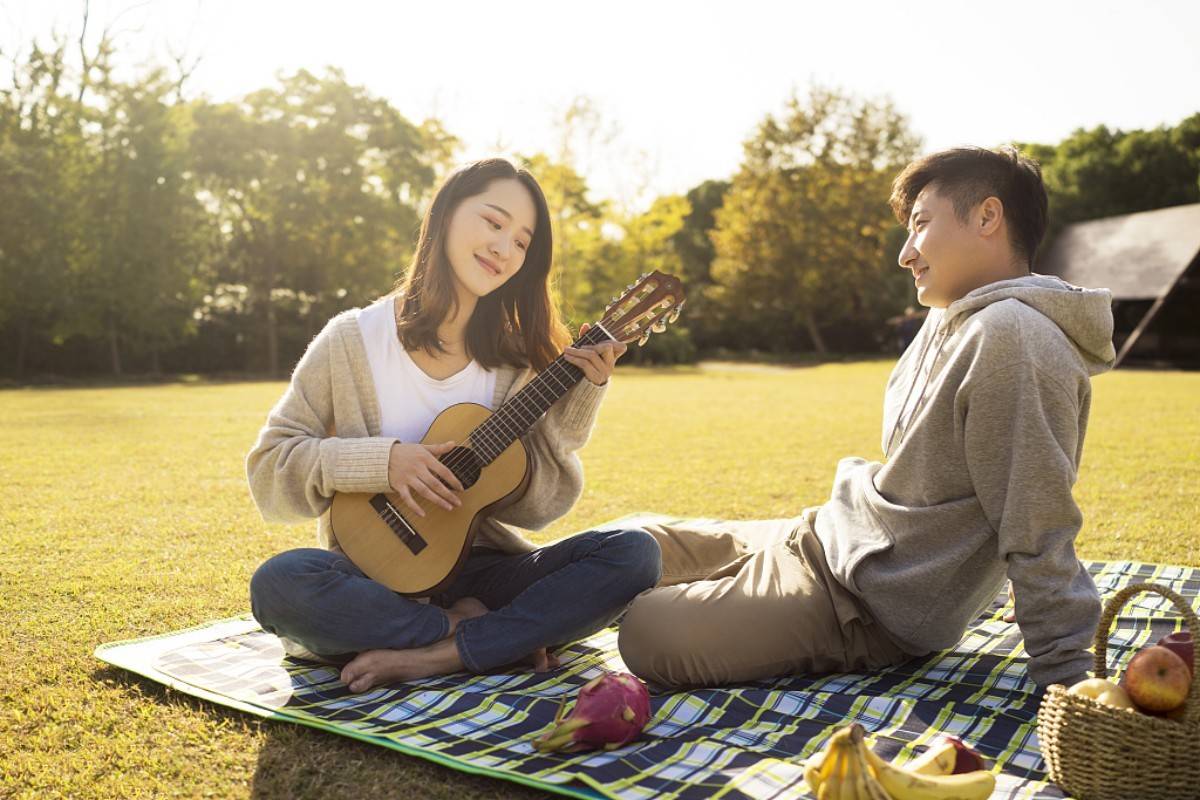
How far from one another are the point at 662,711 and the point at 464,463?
1137mm

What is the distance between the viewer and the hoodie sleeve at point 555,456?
3.70m

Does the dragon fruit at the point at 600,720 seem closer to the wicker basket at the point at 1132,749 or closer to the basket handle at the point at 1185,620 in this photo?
the wicker basket at the point at 1132,749

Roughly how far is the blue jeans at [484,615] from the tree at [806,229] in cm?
3814

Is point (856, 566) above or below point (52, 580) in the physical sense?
above

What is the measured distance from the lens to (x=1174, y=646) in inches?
95.3

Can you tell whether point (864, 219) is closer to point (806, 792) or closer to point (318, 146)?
point (318, 146)

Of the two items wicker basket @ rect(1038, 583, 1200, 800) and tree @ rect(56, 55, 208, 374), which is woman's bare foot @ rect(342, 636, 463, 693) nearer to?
wicker basket @ rect(1038, 583, 1200, 800)

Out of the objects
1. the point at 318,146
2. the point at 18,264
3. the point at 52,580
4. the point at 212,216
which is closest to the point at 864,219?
the point at 318,146

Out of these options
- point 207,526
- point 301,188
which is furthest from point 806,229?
point 207,526

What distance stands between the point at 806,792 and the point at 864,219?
42.0 meters

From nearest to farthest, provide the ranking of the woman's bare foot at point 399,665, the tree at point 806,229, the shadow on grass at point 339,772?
the shadow on grass at point 339,772, the woman's bare foot at point 399,665, the tree at point 806,229

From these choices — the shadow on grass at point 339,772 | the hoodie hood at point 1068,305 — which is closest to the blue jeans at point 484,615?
Answer: the shadow on grass at point 339,772

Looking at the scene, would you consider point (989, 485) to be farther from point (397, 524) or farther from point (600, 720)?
point (397, 524)

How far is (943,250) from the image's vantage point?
3.17m
